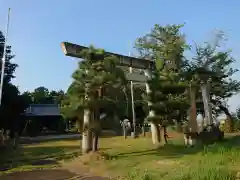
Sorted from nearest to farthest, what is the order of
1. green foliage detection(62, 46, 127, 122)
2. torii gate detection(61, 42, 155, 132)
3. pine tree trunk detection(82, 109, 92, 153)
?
green foliage detection(62, 46, 127, 122)
pine tree trunk detection(82, 109, 92, 153)
torii gate detection(61, 42, 155, 132)

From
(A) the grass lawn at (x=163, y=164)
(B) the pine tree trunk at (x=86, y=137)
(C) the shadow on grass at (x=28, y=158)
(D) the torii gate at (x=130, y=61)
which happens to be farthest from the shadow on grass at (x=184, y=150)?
(D) the torii gate at (x=130, y=61)

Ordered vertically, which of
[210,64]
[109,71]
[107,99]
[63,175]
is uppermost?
[210,64]

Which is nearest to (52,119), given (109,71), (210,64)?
(210,64)

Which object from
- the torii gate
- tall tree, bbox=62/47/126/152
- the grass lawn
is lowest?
the grass lawn

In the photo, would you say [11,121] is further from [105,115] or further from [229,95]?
[229,95]

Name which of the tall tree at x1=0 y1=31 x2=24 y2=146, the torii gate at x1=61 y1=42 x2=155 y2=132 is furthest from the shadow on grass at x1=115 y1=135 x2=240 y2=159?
the tall tree at x1=0 y1=31 x2=24 y2=146

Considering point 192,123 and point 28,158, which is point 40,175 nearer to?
point 28,158

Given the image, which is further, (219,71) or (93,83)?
(219,71)

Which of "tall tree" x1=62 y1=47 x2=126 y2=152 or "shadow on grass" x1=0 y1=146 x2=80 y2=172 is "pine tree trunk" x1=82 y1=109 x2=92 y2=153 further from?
"shadow on grass" x1=0 y1=146 x2=80 y2=172

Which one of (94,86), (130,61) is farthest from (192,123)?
(94,86)

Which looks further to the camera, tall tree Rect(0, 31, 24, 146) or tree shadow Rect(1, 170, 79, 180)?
tall tree Rect(0, 31, 24, 146)

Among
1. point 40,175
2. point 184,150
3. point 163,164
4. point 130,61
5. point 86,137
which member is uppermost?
point 130,61

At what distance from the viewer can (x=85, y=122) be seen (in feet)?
46.0

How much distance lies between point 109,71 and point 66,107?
251 centimetres
